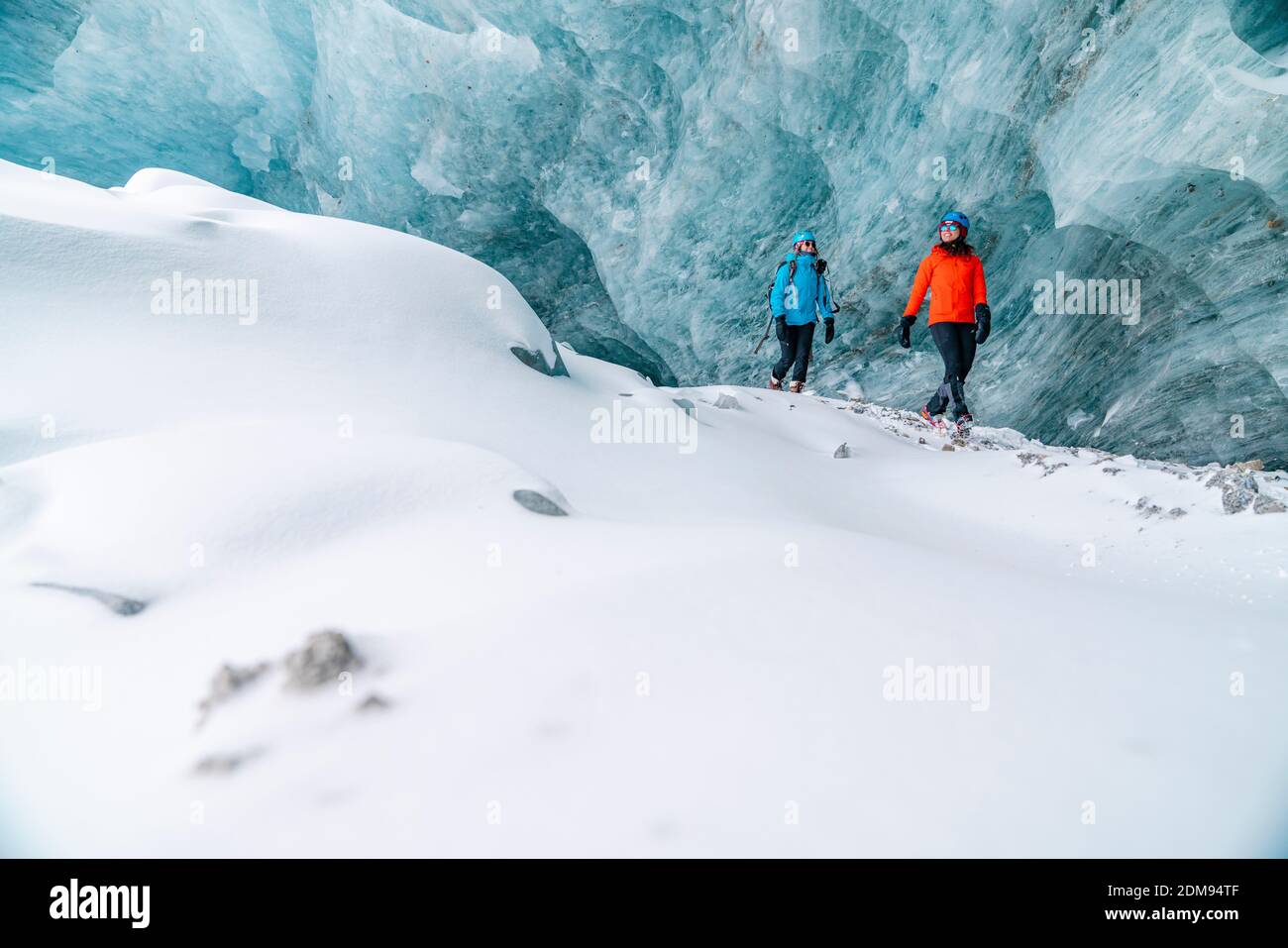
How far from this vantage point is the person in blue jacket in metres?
7.27

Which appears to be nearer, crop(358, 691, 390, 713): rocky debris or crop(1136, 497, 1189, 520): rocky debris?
crop(358, 691, 390, 713): rocky debris

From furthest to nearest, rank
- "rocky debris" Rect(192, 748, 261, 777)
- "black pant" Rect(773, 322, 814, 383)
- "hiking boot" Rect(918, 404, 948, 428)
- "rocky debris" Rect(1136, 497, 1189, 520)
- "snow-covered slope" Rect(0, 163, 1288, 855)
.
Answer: "black pant" Rect(773, 322, 814, 383) → "hiking boot" Rect(918, 404, 948, 428) → "rocky debris" Rect(1136, 497, 1189, 520) → "rocky debris" Rect(192, 748, 261, 777) → "snow-covered slope" Rect(0, 163, 1288, 855)

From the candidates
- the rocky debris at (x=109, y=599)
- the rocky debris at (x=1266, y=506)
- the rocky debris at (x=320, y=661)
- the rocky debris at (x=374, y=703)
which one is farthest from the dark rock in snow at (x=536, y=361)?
the rocky debris at (x=1266, y=506)

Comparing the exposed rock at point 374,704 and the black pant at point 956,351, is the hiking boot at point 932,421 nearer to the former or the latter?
the black pant at point 956,351

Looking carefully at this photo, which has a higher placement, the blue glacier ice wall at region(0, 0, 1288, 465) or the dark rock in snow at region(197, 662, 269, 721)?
the blue glacier ice wall at region(0, 0, 1288, 465)

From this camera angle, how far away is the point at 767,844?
0.99m

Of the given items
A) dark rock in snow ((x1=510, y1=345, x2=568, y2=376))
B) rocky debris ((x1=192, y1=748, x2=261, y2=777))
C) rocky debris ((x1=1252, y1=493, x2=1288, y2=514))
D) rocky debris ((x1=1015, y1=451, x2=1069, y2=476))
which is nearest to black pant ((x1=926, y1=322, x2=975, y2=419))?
rocky debris ((x1=1015, y1=451, x2=1069, y2=476))

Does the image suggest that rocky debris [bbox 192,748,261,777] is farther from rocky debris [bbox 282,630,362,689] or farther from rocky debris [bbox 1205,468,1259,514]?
rocky debris [bbox 1205,468,1259,514]

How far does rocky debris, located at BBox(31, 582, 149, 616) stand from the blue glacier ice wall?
22.4 ft

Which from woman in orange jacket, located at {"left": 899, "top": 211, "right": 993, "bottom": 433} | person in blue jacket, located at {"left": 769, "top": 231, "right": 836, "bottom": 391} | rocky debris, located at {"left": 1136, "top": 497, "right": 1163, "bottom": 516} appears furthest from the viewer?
person in blue jacket, located at {"left": 769, "top": 231, "right": 836, "bottom": 391}

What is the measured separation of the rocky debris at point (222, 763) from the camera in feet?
3.95

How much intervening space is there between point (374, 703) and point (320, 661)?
6.8 inches

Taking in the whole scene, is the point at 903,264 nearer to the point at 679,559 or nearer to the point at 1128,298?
the point at 1128,298
